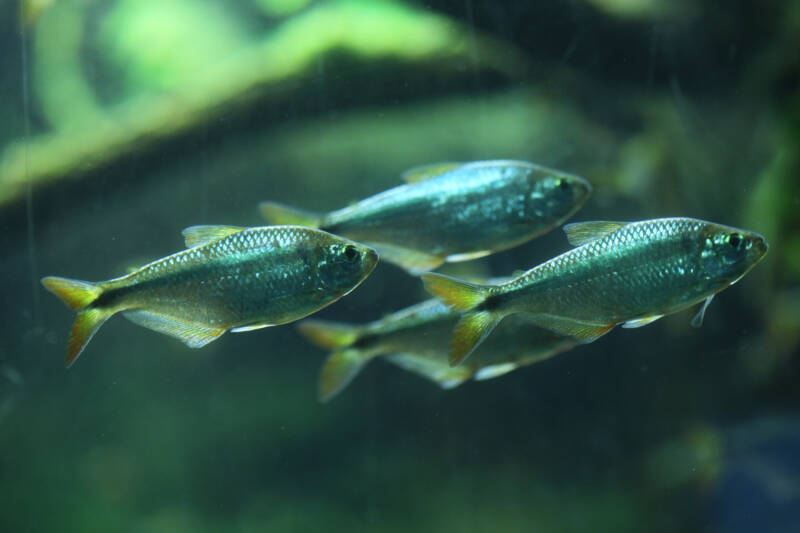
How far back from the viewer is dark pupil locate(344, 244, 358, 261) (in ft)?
6.00

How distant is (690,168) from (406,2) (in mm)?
2425

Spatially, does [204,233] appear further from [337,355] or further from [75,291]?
[337,355]

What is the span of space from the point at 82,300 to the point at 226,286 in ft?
1.38

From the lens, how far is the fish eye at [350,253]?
1.83 meters

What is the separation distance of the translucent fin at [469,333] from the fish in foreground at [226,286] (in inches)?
14.6

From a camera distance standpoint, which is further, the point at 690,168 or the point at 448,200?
the point at 690,168

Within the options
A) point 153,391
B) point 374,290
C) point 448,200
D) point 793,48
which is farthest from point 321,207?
point 793,48

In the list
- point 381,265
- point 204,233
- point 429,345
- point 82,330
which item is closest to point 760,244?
point 429,345

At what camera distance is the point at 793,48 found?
169 inches

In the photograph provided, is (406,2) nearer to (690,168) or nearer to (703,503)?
(690,168)

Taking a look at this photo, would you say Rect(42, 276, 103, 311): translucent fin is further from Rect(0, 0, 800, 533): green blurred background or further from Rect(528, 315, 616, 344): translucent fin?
Rect(0, 0, 800, 533): green blurred background

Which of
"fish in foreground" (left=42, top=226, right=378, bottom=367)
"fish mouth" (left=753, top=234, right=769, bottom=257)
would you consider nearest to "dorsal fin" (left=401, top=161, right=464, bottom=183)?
"fish in foreground" (left=42, top=226, right=378, bottom=367)

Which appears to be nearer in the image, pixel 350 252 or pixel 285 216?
pixel 350 252

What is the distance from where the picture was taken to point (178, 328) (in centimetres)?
179
